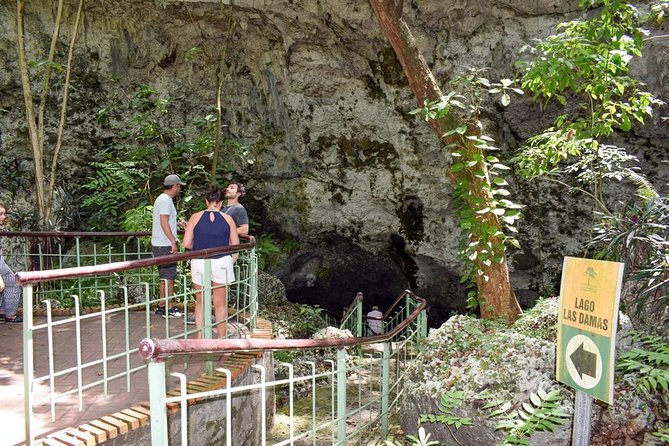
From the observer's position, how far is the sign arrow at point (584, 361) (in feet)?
8.00

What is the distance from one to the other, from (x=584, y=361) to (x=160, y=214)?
379 centimetres

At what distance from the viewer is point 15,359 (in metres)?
3.89

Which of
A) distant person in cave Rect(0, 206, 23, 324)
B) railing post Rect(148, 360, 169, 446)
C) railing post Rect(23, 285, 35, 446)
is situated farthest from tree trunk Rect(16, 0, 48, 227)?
railing post Rect(148, 360, 169, 446)

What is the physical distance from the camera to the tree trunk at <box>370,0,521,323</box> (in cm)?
484

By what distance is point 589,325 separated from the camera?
2.49m

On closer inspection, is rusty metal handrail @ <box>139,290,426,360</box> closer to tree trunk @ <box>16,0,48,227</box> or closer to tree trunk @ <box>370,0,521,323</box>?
tree trunk @ <box>370,0,521,323</box>

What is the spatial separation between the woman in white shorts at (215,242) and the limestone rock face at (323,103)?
196 inches

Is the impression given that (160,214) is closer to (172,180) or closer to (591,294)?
(172,180)

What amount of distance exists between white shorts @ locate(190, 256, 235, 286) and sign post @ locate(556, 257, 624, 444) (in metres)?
2.42

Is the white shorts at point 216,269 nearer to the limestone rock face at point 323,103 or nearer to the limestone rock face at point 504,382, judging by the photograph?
the limestone rock face at point 504,382

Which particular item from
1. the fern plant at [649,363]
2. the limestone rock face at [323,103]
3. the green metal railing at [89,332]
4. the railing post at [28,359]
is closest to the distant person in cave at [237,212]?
the green metal railing at [89,332]

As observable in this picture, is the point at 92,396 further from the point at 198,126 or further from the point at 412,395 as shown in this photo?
the point at 198,126

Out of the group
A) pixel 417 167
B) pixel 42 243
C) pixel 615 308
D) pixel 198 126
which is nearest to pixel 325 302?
pixel 417 167

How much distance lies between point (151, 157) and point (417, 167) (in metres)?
5.08
